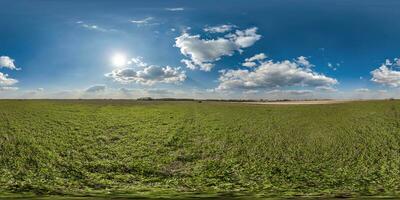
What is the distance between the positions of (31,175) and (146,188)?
11.1m

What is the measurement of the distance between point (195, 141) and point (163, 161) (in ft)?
27.9

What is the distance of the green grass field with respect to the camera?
35750 mm

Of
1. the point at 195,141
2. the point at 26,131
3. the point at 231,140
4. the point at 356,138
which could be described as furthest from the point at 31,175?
the point at 356,138

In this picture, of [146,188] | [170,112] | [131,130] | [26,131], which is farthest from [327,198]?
[170,112]

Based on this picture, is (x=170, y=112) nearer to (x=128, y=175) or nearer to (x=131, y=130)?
(x=131, y=130)

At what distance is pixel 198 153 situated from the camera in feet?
153

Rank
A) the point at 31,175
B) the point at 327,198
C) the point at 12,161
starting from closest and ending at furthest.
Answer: the point at 327,198 < the point at 31,175 < the point at 12,161

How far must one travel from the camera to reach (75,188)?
33.9 m

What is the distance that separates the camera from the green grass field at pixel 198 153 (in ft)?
117

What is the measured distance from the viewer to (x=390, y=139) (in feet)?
169

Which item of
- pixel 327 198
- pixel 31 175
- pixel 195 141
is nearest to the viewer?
pixel 327 198

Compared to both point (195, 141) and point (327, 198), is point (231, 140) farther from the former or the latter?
point (327, 198)

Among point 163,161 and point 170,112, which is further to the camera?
point 170,112

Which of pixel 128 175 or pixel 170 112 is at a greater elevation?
pixel 170 112
